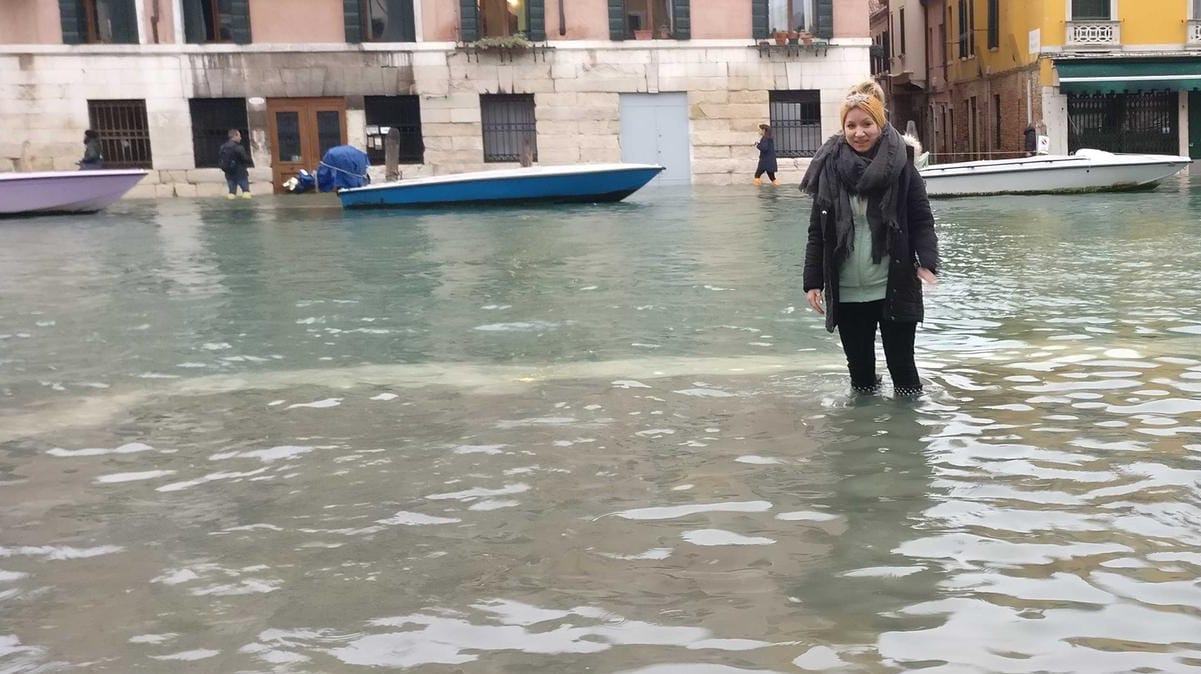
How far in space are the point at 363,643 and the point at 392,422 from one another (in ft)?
8.43

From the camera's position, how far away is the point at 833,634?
3092 mm

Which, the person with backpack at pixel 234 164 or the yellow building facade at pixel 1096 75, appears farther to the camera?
the yellow building facade at pixel 1096 75

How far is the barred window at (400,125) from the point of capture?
100 feet

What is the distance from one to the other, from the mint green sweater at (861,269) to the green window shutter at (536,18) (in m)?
26.3

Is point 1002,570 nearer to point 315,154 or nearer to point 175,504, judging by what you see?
point 175,504

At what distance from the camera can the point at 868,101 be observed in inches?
199

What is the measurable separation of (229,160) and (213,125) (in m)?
2.96

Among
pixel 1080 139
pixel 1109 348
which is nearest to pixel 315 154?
pixel 1080 139

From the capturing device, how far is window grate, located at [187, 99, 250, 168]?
30.0m

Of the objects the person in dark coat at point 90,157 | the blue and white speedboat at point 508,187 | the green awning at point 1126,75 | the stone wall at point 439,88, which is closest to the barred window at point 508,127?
the stone wall at point 439,88

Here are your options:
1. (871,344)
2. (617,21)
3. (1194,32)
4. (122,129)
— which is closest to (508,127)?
(617,21)

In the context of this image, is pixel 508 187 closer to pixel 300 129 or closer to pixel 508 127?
pixel 508 127

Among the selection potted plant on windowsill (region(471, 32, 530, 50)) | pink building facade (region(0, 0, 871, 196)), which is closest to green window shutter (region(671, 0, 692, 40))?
pink building facade (region(0, 0, 871, 196))

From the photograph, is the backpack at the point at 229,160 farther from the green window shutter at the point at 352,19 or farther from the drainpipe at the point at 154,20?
the green window shutter at the point at 352,19
